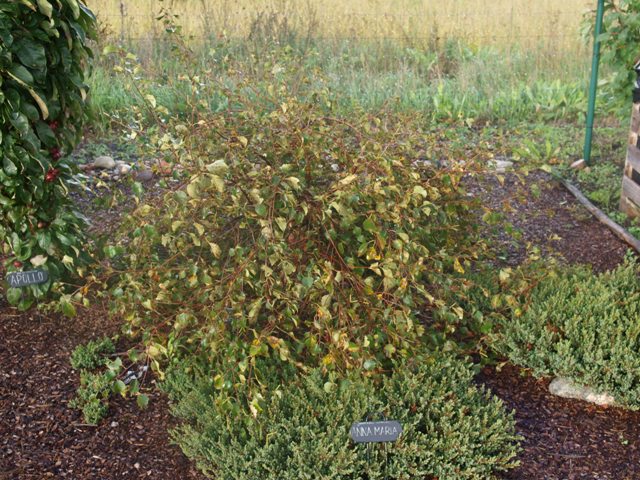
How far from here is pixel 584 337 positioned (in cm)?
334

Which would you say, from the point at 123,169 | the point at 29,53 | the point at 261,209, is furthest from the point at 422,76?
the point at 261,209

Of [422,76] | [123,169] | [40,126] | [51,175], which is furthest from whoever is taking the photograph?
[422,76]

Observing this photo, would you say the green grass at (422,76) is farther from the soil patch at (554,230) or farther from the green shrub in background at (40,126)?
the green shrub in background at (40,126)

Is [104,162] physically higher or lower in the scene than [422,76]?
lower

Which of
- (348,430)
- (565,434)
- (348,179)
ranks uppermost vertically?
(348,179)

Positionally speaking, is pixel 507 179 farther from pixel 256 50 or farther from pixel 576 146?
pixel 256 50

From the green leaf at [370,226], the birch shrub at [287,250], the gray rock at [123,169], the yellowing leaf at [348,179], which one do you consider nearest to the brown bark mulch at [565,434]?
the birch shrub at [287,250]

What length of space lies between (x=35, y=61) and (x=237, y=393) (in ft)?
5.53

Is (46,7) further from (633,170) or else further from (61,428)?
(633,170)

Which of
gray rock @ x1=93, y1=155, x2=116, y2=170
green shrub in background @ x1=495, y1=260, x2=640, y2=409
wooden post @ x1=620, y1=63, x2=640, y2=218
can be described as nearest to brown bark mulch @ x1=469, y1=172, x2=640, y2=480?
green shrub in background @ x1=495, y1=260, x2=640, y2=409

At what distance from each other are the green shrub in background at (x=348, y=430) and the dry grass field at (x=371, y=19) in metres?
6.51

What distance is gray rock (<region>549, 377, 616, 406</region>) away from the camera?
3356 mm

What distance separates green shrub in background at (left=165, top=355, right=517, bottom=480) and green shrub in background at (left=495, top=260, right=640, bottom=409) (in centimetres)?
35

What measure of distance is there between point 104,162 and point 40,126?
253 centimetres
